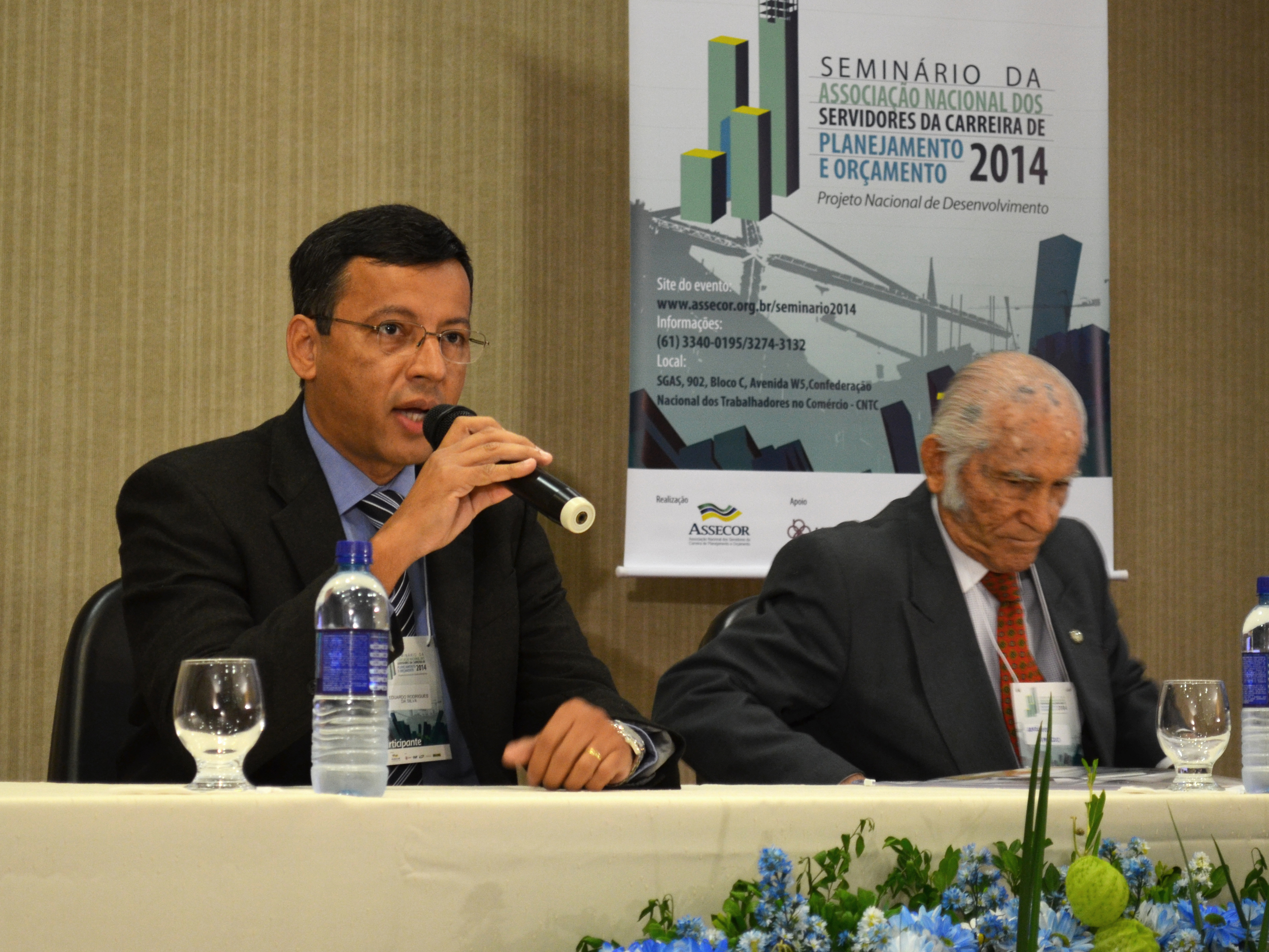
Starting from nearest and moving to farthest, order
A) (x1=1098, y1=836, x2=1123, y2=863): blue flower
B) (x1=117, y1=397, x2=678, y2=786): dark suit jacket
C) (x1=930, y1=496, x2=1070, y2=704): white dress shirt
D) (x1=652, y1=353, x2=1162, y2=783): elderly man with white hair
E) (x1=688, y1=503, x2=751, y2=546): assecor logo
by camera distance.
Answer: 1. (x1=1098, y1=836, x2=1123, y2=863): blue flower
2. (x1=117, y1=397, x2=678, y2=786): dark suit jacket
3. (x1=652, y1=353, x2=1162, y2=783): elderly man with white hair
4. (x1=930, y1=496, x2=1070, y2=704): white dress shirt
5. (x1=688, y1=503, x2=751, y2=546): assecor logo

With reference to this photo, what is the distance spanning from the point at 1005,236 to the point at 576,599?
1.41m

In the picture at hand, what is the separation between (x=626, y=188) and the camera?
11.6 feet

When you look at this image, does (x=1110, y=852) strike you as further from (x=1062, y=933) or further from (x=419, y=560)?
(x=419, y=560)

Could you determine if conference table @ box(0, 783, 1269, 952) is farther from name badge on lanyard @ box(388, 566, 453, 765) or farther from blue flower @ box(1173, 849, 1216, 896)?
name badge on lanyard @ box(388, 566, 453, 765)

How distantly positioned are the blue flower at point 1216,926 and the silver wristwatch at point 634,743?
23.0 inches

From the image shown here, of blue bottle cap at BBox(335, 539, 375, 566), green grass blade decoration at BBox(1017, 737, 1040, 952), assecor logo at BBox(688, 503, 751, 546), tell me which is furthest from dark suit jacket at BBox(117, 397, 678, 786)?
assecor logo at BBox(688, 503, 751, 546)

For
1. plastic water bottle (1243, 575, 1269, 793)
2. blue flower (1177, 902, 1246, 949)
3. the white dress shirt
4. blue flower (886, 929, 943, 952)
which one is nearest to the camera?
blue flower (886, 929, 943, 952)

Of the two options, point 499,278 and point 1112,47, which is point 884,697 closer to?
point 499,278

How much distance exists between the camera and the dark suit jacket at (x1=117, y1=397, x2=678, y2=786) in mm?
1658

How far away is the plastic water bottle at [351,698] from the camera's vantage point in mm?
1098

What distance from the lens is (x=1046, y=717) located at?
211cm

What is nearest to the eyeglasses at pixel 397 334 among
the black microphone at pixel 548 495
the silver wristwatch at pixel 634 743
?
the black microphone at pixel 548 495

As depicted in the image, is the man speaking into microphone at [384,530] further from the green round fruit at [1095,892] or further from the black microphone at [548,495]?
the green round fruit at [1095,892]

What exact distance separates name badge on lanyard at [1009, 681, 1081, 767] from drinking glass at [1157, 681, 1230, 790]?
473mm
